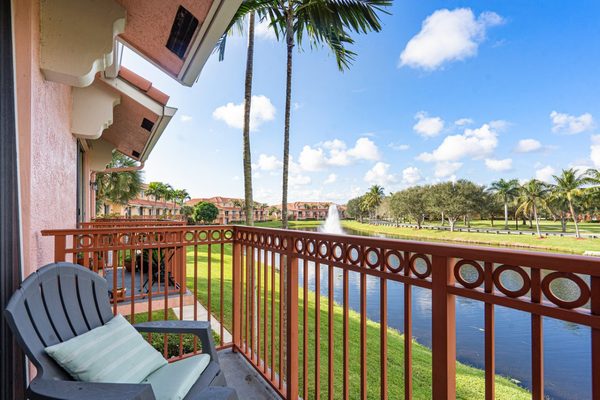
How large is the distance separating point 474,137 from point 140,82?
54.1m

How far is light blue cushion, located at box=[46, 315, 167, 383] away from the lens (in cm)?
137

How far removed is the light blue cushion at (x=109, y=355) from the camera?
1373 millimetres

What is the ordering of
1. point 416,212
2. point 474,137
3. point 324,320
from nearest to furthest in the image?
point 324,320
point 416,212
point 474,137

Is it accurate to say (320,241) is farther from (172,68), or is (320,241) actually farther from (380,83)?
(380,83)

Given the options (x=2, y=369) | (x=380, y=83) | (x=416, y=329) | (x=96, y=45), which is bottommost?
(x=416, y=329)

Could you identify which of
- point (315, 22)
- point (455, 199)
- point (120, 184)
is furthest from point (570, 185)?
point (120, 184)

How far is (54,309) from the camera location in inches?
61.1

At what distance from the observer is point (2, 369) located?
58.2 inches

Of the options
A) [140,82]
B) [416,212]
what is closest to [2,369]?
[140,82]

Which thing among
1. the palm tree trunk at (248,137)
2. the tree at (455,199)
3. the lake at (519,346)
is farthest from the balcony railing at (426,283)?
the tree at (455,199)

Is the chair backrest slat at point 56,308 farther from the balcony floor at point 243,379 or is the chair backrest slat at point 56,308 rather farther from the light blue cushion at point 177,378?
the balcony floor at point 243,379

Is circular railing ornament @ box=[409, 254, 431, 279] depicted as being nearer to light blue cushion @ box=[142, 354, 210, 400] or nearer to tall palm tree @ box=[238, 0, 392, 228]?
light blue cushion @ box=[142, 354, 210, 400]

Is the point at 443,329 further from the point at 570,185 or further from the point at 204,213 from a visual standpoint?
the point at 570,185

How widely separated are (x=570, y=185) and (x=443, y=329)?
41787 millimetres
